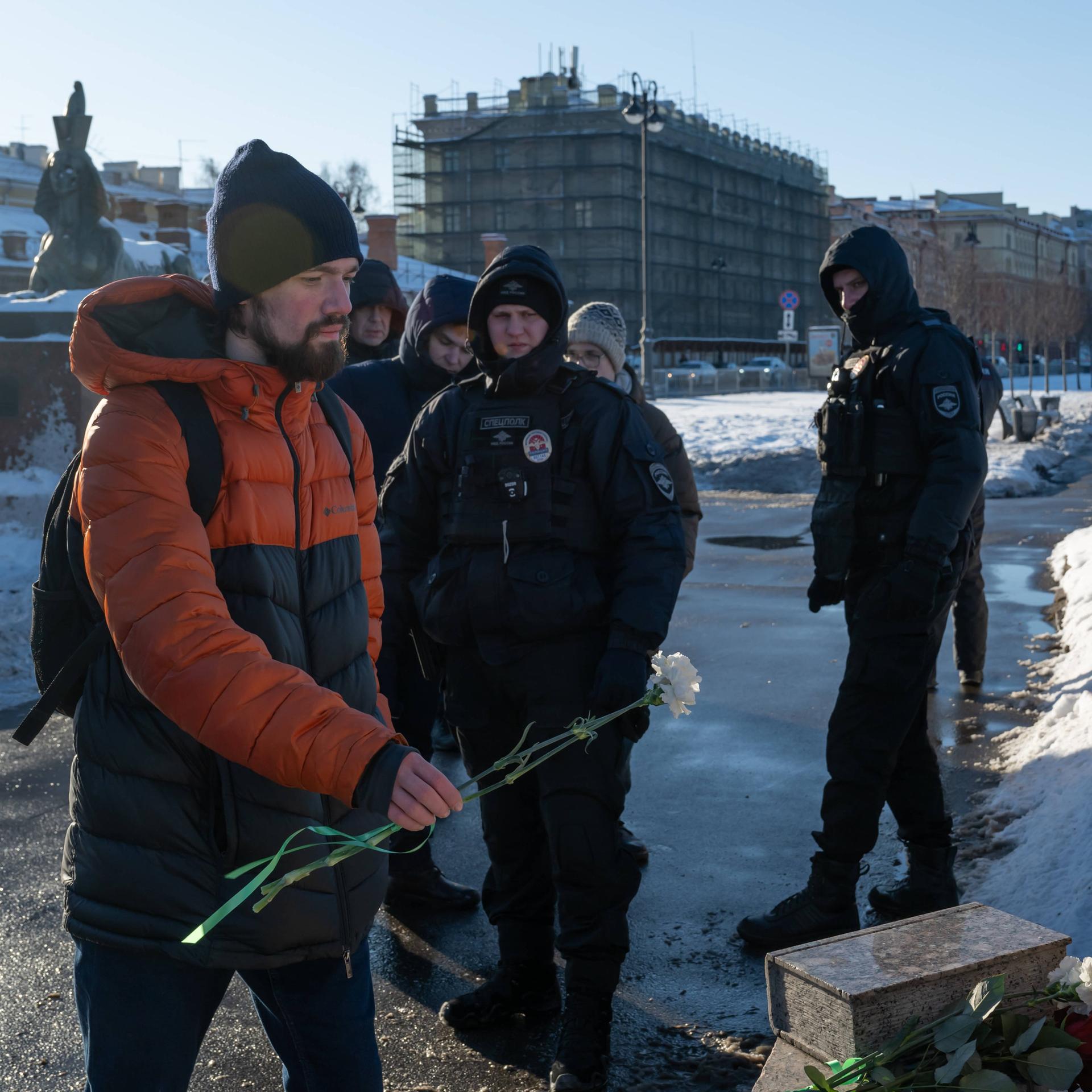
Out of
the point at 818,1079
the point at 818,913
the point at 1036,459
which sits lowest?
the point at 818,913

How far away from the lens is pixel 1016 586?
33.6 feet

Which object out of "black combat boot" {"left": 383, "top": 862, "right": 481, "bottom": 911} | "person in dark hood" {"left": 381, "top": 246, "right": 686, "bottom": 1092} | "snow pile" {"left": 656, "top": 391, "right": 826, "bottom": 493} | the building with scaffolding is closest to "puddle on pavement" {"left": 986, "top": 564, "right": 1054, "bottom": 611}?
"snow pile" {"left": 656, "top": 391, "right": 826, "bottom": 493}

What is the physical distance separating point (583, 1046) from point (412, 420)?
261 cm

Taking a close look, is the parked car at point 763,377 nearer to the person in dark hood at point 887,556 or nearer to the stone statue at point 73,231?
the stone statue at point 73,231

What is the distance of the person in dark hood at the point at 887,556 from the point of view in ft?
12.8

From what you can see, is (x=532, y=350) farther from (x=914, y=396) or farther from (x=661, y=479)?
(x=914, y=396)

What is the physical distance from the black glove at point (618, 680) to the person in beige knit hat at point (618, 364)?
6.35 ft

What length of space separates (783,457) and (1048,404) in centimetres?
1635

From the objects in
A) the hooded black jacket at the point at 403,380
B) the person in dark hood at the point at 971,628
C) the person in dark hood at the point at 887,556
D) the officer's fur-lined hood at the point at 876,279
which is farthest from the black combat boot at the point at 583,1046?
the person in dark hood at the point at 971,628

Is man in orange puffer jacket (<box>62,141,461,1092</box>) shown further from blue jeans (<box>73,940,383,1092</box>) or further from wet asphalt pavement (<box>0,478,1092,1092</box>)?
wet asphalt pavement (<box>0,478,1092,1092</box>)

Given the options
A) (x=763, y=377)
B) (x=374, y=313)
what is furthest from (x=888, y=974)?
(x=763, y=377)

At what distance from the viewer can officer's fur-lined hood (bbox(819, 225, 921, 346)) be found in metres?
4.11

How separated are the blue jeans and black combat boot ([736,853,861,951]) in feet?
6.23

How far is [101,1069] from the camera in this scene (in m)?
2.07
